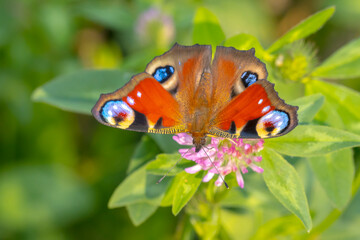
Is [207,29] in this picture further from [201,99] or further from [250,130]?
[250,130]

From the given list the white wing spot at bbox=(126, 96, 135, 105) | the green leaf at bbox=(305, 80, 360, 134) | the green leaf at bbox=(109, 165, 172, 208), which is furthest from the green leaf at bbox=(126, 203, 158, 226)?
the green leaf at bbox=(305, 80, 360, 134)

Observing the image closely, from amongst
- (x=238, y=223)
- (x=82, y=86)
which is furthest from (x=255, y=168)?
(x=238, y=223)

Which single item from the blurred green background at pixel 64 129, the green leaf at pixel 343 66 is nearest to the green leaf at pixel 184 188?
the green leaf at pixel 343 66

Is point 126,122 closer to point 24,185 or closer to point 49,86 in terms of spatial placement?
point 49,86

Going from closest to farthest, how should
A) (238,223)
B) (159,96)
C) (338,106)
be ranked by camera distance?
(159,96)
(338,106)
(238,223)

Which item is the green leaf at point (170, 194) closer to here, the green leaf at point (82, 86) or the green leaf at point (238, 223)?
the green leaf at point (82, 86)

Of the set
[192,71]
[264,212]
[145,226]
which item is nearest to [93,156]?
[145,226]
